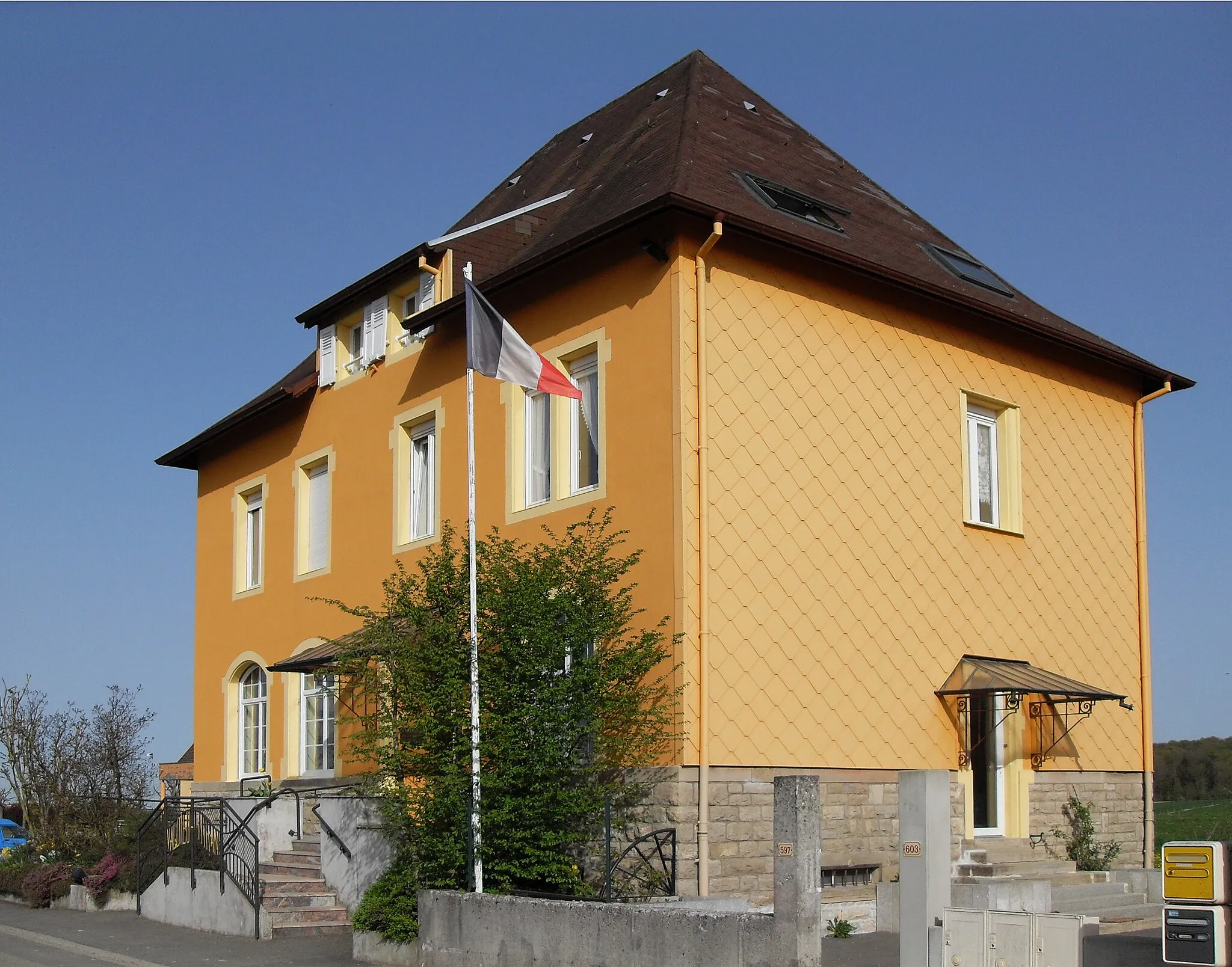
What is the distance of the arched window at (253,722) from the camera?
2211 centimetres

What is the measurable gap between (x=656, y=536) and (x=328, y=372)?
8.06 m

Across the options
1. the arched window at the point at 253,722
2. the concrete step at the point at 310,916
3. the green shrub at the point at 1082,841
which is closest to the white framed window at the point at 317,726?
the arched window at the point at 253,722

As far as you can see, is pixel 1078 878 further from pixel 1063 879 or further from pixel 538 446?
pixel 538 446

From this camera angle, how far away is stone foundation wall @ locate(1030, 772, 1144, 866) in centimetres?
1695

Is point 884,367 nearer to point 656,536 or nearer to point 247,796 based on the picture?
point 656,536

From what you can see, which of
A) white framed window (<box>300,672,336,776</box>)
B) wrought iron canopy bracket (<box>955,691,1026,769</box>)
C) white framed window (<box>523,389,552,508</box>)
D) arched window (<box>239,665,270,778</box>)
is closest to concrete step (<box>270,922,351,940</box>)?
white framed window (<box>300,672,336,776</box>)

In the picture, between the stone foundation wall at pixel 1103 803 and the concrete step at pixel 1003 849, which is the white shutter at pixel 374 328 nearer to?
the concrete step at pixel 1003 849

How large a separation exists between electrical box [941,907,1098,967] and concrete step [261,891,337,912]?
8.34 m

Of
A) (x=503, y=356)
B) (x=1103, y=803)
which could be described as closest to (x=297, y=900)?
(x=503, y=356)

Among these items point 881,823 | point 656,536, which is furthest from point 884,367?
point 881,823

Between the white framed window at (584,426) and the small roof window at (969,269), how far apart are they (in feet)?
17.2

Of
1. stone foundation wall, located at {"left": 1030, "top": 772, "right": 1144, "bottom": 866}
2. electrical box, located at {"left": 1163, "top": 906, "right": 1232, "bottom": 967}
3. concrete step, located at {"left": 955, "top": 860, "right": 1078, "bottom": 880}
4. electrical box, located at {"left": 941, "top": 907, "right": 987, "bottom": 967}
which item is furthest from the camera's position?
stone foundation wall, located at {"left": 1030, "top": 772, "right": 1144, "bottom": 866}

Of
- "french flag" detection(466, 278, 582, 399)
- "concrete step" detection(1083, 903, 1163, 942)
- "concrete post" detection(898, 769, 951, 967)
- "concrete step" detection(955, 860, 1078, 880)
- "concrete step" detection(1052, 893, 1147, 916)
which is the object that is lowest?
"concrete step" detection(1083, 903, 1163, 942)

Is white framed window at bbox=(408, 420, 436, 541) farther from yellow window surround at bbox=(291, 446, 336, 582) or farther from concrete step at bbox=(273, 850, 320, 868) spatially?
concrete step at bbox=(273, 850, 320, 868)
